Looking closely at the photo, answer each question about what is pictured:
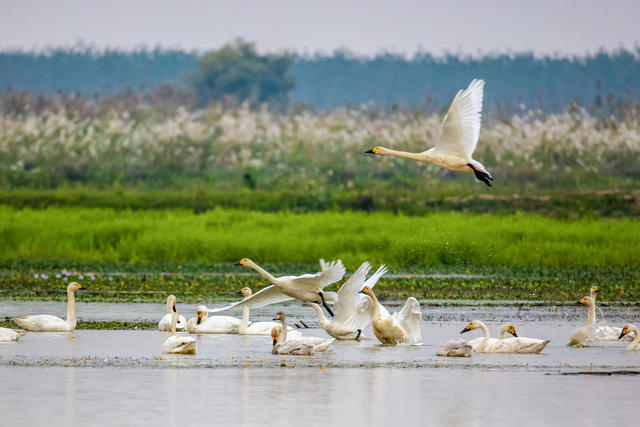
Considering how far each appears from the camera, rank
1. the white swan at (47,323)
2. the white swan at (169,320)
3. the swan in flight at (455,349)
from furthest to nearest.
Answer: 1. the white swan at (47,323)
2. the white swan at (169,320)
3. the swan in flight at (455,349)

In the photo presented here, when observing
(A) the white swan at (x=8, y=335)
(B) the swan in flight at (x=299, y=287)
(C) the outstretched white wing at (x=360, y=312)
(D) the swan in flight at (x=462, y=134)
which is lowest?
(A) the white swan at (x=8, y=335)

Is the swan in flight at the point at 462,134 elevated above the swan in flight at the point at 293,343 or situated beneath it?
elevated above

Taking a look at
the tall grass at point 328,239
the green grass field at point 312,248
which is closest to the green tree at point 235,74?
the green grass field at point 312,248

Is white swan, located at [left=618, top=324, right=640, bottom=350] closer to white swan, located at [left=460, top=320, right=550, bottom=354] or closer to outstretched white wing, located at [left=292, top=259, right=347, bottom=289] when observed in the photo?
white swan, located at [left=460, top=320, right=550, bottom=354]

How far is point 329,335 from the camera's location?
50.4ft

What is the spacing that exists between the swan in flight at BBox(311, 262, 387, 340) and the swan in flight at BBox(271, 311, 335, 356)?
943 millimetres

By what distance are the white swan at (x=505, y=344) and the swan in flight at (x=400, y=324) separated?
0.75 meters

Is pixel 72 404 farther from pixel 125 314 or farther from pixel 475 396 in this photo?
pixel 125 314

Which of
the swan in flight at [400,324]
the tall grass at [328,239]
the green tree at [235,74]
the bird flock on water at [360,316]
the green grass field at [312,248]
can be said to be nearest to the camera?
the bird flock on water at [360,316]

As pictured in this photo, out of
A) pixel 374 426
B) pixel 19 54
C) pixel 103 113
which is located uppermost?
pixel 19 54

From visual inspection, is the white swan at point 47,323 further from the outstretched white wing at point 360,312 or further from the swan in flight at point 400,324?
the swan in flight at point 400,324

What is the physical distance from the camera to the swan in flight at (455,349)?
13.3m

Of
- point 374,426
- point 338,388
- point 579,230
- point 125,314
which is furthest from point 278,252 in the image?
point 374,426

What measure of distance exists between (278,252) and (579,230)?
19.0 feet
